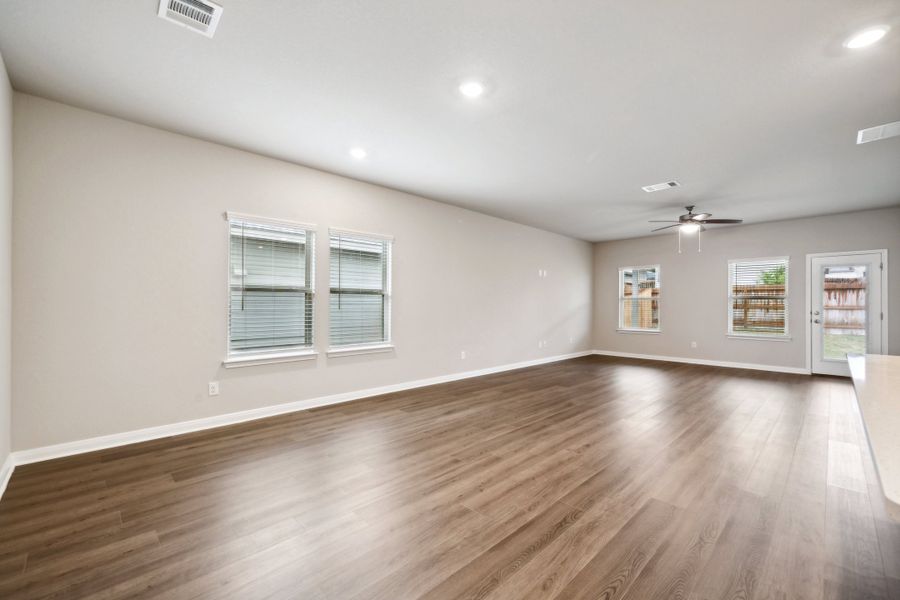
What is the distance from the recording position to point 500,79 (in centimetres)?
269

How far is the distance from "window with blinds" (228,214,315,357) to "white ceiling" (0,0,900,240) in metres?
0.85

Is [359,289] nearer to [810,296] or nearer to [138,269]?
[138,269]

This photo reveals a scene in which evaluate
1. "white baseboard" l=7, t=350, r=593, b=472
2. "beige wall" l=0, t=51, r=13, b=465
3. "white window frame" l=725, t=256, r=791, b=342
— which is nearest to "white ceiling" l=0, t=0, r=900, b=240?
"beige wall" l=0, t=51, r=13, b=465

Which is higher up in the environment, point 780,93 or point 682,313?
point 780,93

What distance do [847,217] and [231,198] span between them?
9088 mm

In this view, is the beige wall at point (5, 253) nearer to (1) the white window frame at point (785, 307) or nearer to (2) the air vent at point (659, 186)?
(2) the air vent at point (659, 186)

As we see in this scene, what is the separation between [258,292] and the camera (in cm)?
404

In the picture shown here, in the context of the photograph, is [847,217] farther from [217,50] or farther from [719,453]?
[217,50]

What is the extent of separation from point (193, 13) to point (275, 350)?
3.02 m

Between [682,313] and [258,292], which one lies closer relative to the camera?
[258,292]

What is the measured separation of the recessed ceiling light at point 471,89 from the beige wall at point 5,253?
3.03 meters

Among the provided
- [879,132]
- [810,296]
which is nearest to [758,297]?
[810,296]

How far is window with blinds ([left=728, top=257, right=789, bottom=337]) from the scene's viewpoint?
6.90 m

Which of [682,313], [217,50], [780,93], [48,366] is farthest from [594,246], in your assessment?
[48,366]
